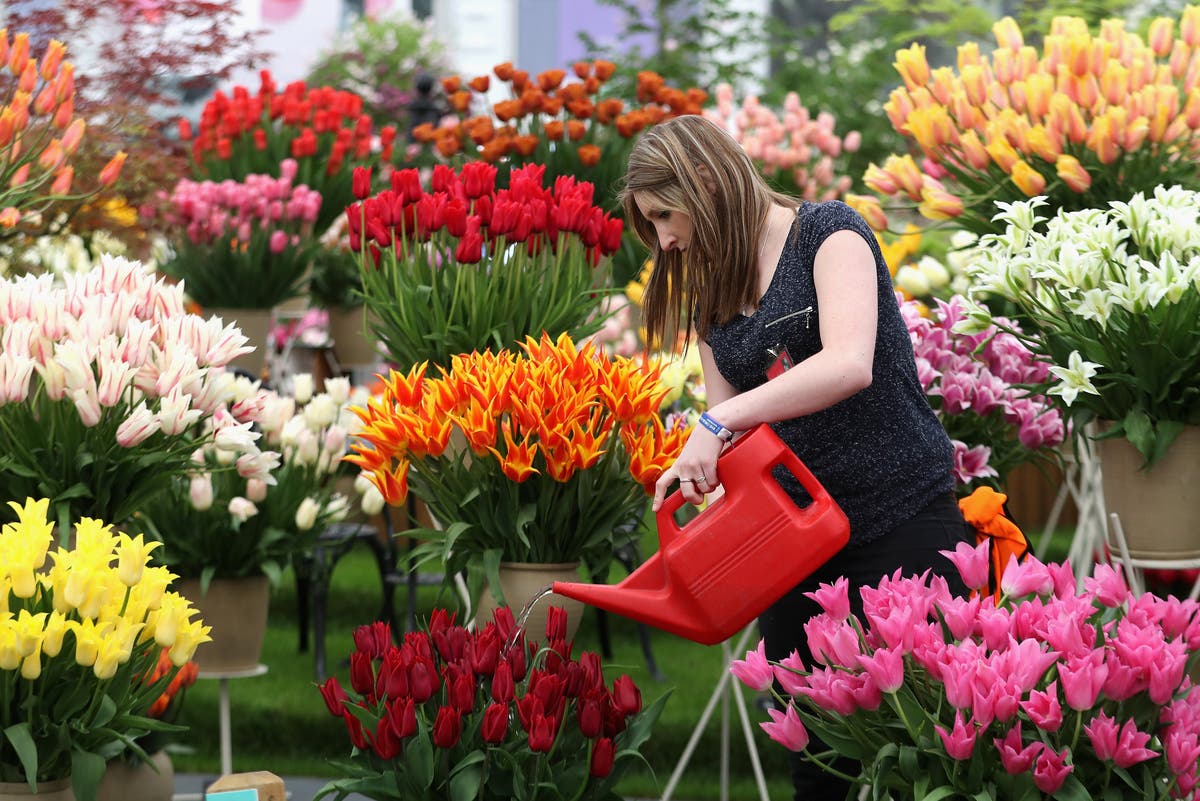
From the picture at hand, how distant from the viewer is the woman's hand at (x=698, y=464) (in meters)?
2.11

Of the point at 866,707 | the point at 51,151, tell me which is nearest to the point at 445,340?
the point at 51,151

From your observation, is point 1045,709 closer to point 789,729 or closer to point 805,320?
point 789,729

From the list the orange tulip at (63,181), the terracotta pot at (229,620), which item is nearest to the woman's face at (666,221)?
the orange tulip at (63,181)

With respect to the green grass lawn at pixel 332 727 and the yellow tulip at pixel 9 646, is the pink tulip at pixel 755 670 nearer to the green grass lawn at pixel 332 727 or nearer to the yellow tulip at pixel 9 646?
the yellow tulip at pixel 9 646

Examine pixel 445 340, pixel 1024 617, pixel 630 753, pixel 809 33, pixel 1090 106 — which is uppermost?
pixel 1090 106

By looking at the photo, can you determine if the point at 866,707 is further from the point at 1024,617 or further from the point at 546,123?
the point at 546,123

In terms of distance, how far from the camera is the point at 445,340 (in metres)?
2.84

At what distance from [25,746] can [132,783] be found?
924mm

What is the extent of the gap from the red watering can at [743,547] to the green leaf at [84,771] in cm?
70

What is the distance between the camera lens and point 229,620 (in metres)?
3.54

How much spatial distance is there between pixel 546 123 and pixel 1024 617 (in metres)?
2.74

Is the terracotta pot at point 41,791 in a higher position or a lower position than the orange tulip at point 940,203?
lower

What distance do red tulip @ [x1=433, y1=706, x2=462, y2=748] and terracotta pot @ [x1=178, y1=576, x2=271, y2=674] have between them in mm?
1578

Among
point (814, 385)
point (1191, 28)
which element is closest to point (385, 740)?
point (814, 385)
